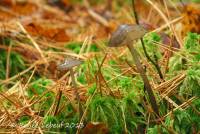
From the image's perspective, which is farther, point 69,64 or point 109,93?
point 109,93

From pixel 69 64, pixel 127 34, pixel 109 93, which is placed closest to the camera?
pixel 127 34

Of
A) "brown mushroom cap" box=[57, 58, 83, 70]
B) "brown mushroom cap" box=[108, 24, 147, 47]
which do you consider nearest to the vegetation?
"brown mushroom cap" box=[57, 58, 83, 70]

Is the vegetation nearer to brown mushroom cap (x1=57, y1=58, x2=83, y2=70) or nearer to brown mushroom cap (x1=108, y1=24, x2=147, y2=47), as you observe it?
brown mushroom cap (x1=57, y1=58, x2=83, y2=70)

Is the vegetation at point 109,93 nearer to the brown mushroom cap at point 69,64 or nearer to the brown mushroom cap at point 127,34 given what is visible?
the brown mushroom cap at point 69,64

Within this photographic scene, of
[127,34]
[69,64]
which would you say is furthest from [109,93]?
[127,34]

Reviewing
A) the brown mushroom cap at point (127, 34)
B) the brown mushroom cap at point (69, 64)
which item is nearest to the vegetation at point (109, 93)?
the brown mushroom cap at point (69, 64)

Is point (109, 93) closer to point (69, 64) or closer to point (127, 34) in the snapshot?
point (69, 64)

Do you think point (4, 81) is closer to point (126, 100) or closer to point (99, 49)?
point (99, 49)

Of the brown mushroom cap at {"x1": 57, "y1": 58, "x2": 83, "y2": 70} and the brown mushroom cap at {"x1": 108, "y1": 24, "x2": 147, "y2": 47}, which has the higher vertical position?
the brown mushroom cap at {"x1": 108, "y1": 24, "x2": 147, "y2": 47}

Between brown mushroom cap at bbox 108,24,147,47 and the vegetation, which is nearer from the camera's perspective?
brown mushroom cap at bbox 108,24,147,47

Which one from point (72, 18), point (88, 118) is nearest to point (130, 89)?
point (88, 118)

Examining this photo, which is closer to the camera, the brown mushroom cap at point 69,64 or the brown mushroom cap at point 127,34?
the brown mushroom cap at point 127,34
